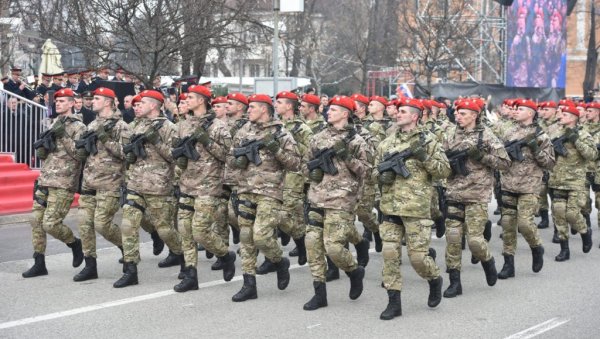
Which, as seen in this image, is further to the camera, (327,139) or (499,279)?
(499,279)

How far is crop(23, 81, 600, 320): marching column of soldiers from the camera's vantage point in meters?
8.22

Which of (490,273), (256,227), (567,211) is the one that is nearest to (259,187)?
(256,227)

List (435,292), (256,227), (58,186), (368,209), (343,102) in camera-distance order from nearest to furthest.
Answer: (435,292)
(343,102)
(256,227)
(58,186)
(368,209)

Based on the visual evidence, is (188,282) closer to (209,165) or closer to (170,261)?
(209,165)

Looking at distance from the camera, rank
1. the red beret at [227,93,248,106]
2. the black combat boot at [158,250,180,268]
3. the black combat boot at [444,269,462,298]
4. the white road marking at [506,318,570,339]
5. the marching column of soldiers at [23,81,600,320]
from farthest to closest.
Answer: the black combat boot at [158,250,180,268] → the red beret at [227,93,248,106] → the black combat boot at [444,269,462,298] → the marching column of soldiers at [23,81,600,320] → the white road marking at [506,318,570,339]

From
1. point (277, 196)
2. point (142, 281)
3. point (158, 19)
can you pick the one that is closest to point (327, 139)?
point (277, 196)

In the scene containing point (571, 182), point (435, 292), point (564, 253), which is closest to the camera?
point (435, 292)

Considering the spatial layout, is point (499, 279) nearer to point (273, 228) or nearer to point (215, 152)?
point (273, 228)

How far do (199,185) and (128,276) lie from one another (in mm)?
1167

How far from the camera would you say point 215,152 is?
→ 9.08 metres

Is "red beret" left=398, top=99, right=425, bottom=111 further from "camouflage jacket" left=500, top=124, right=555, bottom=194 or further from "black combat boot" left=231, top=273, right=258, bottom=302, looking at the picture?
"camouflage jacket" left=500, top=124, right=555, bottom=194

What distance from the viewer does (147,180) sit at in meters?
9.20

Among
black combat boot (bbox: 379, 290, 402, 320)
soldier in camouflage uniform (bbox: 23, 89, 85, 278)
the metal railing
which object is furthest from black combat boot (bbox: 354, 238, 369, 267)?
the metal railing

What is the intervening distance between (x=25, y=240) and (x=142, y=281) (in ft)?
10.9
